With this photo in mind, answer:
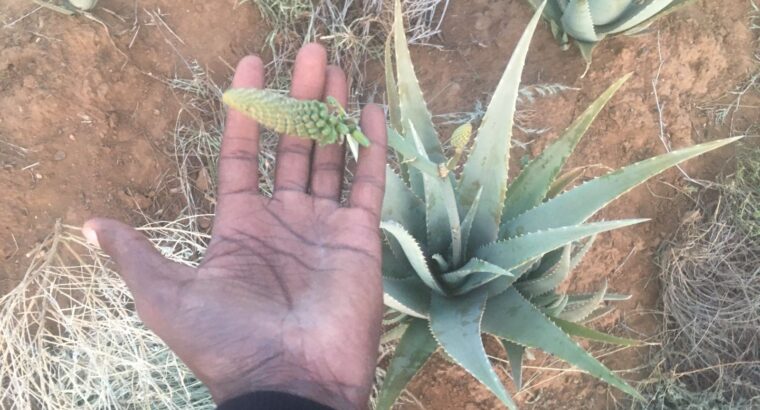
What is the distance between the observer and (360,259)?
1513 millimetres

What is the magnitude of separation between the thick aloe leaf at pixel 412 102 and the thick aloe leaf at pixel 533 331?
0.41 meters

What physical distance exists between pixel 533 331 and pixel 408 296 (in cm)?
33

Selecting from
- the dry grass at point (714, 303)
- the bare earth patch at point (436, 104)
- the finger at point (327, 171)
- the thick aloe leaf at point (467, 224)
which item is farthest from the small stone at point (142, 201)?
the dry grass at point (714, 303)

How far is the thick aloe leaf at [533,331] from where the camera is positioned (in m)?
1.45

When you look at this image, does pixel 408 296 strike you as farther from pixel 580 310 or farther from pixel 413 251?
pixel 580 310

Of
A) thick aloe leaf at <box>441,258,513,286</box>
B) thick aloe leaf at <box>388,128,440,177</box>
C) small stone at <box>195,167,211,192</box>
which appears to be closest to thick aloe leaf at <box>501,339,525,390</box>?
thick aloe leaf at <box>441,258,513,286</box>

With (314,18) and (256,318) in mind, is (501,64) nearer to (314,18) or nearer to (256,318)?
(314,18)

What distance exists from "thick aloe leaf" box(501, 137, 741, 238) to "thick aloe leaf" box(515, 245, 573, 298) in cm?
9

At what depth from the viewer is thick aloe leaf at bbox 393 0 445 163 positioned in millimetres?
1654

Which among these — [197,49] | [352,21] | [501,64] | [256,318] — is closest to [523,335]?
[256,318]

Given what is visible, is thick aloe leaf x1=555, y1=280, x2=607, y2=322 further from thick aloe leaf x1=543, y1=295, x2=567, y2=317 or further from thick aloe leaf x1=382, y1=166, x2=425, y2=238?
thick aloe leaf x1=382, y1=166, x2=425, y2=238

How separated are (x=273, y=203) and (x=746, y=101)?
1.89m

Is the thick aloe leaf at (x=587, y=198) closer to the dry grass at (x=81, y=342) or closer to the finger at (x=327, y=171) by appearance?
the finger at (x=327, y=171)

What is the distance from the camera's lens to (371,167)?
4.94ft
